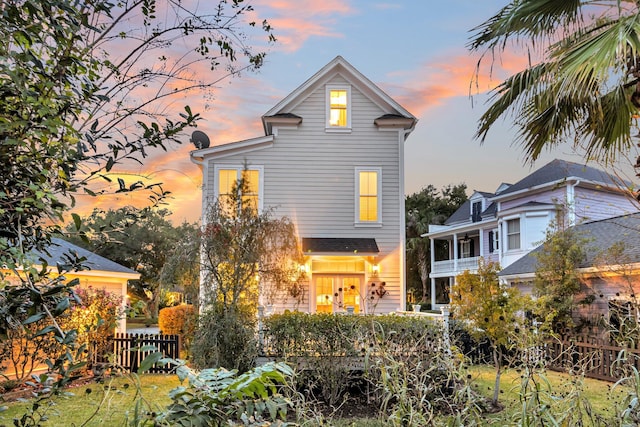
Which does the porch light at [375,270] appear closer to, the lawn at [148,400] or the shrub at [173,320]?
the lawn at [148,400]

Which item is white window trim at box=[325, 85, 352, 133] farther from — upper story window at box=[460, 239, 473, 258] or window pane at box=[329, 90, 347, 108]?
upper story window at box=[460, 239, 473, 258]

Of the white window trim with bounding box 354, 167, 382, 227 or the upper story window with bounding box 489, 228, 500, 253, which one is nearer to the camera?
the white window trim with bounding box 354, 167, 382, 227

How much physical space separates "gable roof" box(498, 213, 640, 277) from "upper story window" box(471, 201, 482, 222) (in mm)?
11075

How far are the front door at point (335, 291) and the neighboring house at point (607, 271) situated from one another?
17.1 ft

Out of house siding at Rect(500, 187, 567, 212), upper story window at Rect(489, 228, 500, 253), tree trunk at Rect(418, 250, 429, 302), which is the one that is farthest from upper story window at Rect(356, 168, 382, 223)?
tree trunk at Rect(418, 250, 429, 302)

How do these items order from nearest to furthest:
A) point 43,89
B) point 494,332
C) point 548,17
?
point 43,89, point 548,17, point 494,332

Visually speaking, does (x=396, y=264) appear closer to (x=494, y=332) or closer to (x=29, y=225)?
(x=494, y=332)

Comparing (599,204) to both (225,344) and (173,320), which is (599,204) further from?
(225,344)

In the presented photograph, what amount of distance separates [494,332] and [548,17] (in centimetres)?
510

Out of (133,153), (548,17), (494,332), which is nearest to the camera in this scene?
(133,153)

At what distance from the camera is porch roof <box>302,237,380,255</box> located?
1388 cm

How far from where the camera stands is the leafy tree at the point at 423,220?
1479 inches

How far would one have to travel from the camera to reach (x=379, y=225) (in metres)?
14.8

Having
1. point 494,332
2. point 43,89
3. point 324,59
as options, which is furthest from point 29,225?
point 324,59
